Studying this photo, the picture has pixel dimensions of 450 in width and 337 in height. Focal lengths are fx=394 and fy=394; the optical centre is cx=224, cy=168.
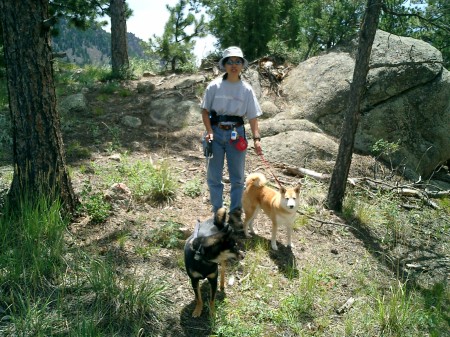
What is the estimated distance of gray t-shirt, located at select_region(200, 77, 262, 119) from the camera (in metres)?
5.00

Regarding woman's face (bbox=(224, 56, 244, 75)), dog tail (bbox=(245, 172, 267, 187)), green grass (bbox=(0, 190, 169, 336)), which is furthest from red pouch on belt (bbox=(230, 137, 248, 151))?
green grass (bbox=(0, 190, 169, 336))

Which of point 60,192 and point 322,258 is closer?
point 60,192

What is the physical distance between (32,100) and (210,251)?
9.29 ft

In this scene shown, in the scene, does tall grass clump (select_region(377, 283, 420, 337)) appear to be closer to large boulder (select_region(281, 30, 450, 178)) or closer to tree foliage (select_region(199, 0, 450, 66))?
large boulder (select_region(281, 30, 450, 178))

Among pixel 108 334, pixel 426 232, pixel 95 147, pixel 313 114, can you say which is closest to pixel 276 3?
pixel 313 114

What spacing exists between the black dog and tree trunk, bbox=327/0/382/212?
332cm

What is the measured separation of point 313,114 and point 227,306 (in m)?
6.52

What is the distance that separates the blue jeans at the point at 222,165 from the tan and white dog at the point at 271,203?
0.25 m

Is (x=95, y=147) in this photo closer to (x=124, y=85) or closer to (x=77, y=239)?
(x=77, y=239)

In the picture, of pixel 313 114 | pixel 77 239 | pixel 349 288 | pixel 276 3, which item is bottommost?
pixel 349 288

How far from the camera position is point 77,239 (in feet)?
16.2

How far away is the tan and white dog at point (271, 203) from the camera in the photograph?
16.9ft

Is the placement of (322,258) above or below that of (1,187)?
below

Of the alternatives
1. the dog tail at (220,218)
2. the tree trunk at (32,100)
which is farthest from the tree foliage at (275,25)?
the dog tail at (220,218)
